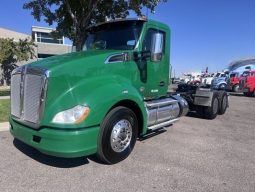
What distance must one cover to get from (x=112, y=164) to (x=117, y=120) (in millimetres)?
800

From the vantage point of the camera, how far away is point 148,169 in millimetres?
4855

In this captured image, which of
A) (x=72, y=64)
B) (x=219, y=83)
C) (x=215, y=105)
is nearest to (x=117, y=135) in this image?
(x=72, y=64)

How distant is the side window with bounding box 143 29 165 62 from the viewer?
605 cm

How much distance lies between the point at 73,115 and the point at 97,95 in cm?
52

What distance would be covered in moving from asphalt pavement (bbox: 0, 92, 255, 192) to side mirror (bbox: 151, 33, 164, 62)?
193 cm

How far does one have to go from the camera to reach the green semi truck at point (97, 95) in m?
4.33

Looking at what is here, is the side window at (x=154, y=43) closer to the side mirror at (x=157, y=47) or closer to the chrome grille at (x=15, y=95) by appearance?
the side mirror at (x=157, y=47)

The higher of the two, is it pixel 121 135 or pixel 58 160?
pixel 121 135

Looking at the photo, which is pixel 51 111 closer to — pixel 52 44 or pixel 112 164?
pixel 112 164

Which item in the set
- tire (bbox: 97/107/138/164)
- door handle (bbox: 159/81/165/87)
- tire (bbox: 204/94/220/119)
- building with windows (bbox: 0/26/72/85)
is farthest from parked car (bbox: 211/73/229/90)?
building with windows (bbox: 0/26/72/85)

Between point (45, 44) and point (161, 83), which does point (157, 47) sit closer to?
point (161, 83)

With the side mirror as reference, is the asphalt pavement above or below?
below

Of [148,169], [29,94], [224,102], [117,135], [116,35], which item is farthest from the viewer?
[224,102]

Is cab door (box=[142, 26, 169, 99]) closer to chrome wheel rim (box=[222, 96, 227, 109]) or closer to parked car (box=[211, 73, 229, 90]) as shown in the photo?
chrome wheel rim (box=[222, 96, 227, 109])
